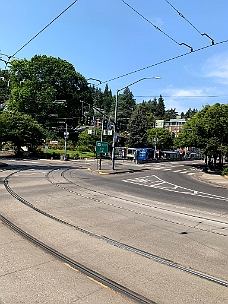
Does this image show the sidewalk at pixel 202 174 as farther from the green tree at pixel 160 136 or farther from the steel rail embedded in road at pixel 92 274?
the green tree at pixel 160 136

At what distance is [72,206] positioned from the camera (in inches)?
490

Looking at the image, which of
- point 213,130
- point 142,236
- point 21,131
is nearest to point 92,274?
point 142,236

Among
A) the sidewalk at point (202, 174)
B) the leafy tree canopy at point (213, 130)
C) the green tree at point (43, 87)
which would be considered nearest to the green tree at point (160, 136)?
the green tree at point (43, 87)

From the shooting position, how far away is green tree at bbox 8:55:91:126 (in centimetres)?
6669

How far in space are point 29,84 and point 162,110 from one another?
439 ft

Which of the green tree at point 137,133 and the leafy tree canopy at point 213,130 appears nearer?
the leafy tree canopy at point 213,130

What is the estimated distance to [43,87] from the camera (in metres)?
68.4

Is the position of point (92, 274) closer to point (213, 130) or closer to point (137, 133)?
point (213, 130)

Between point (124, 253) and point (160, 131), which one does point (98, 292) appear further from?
point (160, 131)

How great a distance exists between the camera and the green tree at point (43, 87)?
219 ft

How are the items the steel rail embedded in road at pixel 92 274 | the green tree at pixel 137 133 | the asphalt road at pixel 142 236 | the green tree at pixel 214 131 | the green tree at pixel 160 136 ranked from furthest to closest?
the green tree at pixel 160 136 < the green tree at pixel 137 133 < the green tree at pixel 214 131 < the asphalt road at pixel 142 236 < the steel rail embedded in road at pixel 92 274

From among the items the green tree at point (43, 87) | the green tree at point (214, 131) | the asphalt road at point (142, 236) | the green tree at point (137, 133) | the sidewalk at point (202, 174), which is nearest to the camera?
the asphalt road at point (142, 236)

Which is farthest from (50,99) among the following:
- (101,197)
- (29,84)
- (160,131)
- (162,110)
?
(162,110)

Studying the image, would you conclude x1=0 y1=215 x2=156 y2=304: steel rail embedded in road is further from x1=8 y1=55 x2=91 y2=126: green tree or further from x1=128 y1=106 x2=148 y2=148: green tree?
x1=128 y1=106 x2=148 y2=148: green tree
